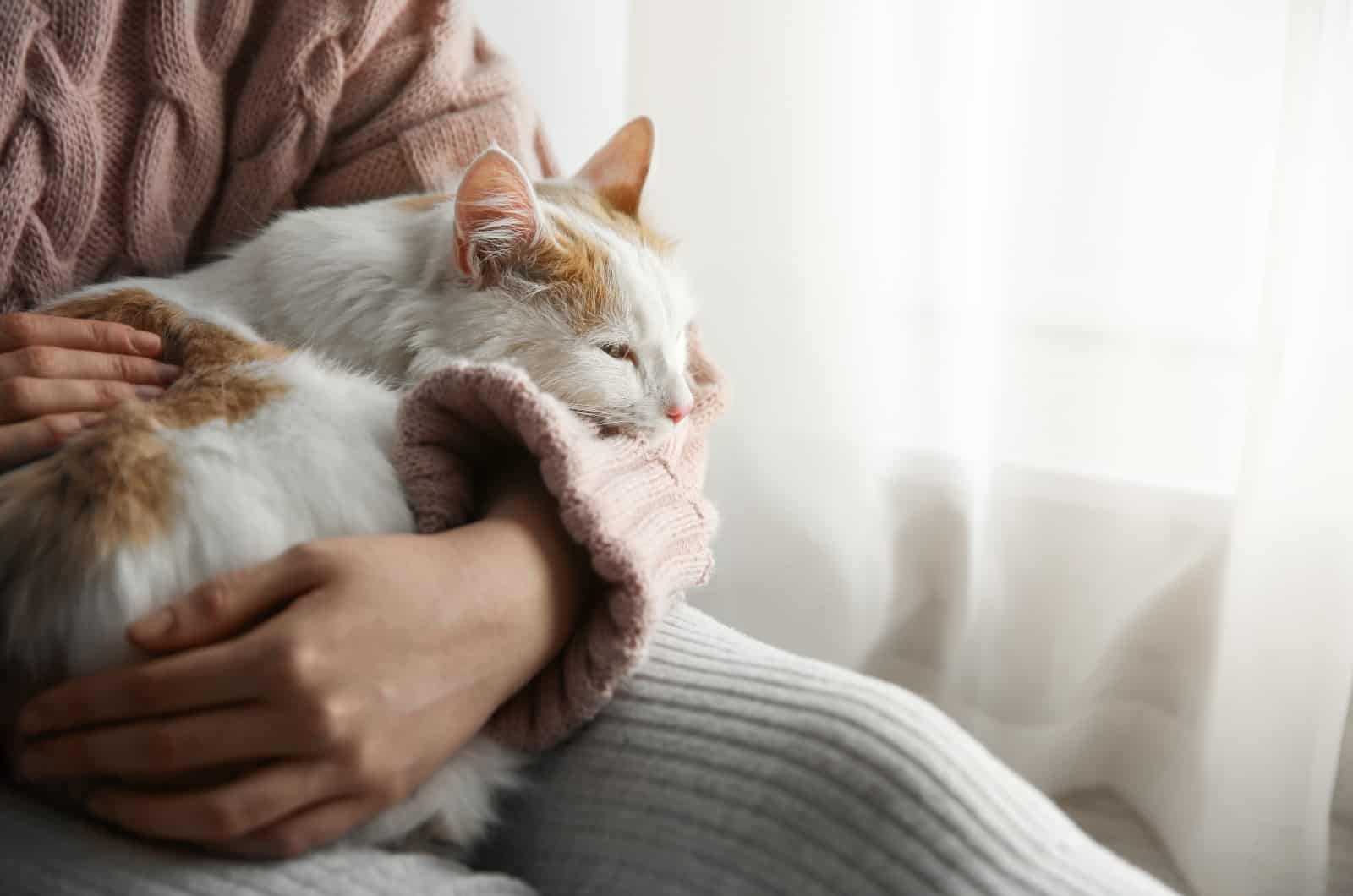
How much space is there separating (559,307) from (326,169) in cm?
35

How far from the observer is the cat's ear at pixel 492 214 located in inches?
30.5

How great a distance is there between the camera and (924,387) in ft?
4.27

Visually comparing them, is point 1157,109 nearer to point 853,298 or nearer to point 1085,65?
point 1085,65

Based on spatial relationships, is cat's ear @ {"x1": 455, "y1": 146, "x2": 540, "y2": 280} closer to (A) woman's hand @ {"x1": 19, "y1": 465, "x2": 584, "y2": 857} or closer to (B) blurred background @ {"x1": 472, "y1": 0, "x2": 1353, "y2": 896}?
(A) woman's hand @ {"x1": 19, "y1": 465, "x2": 584, "y2": 857}

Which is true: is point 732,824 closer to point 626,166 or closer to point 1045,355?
point 626,166

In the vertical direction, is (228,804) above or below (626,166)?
below

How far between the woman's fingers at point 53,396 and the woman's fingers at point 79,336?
1.6 inches

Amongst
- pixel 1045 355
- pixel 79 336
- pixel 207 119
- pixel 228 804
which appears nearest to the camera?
pixel 228 804

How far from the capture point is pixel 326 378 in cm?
73

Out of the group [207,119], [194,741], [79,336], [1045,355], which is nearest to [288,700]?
[194,741]

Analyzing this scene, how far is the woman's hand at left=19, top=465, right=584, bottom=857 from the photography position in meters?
0.55

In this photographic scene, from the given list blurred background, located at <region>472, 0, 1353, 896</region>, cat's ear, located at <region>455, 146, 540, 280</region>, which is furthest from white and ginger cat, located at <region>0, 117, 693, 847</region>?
blurred background, located at <region>472, 0, 1353, 896</region>

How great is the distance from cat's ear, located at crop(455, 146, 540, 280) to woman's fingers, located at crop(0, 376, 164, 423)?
0.25 meters

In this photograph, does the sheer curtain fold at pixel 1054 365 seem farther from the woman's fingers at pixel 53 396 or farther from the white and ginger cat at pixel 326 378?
the woman's fingers at pixel 53 396
